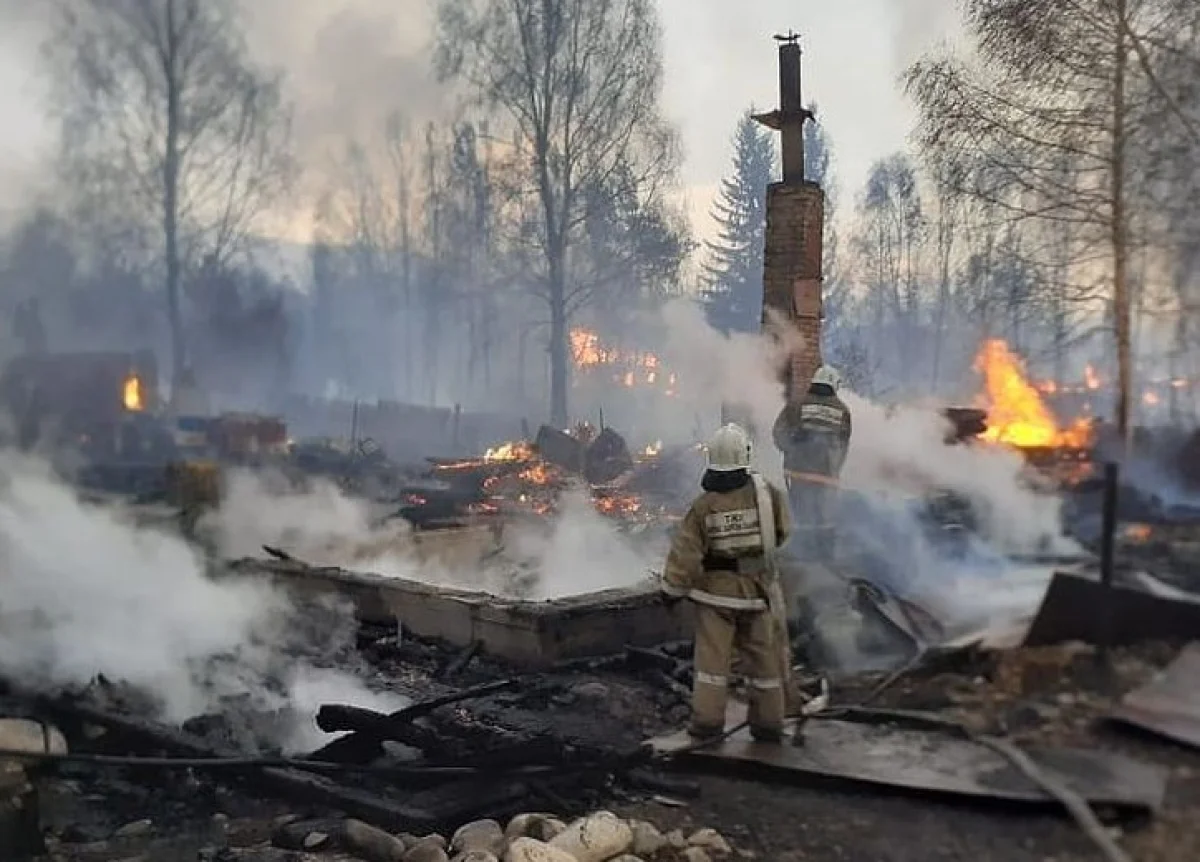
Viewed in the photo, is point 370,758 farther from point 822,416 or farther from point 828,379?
point 828,379

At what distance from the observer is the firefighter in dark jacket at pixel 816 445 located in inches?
448

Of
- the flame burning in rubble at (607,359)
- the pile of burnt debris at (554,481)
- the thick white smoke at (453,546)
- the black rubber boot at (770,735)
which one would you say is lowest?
the black rubber boot at (770,735)

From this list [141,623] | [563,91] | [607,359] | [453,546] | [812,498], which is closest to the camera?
[141,623]

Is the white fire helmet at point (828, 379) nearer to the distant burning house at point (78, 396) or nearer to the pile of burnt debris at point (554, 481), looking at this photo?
the pile of burnt debris at point (554, 481)

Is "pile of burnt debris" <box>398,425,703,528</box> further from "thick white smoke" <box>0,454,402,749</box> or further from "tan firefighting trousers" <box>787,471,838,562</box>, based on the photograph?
"thick white smoke" <box>0,454,402,749</box>

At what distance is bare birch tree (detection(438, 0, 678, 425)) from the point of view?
28531 millimetres

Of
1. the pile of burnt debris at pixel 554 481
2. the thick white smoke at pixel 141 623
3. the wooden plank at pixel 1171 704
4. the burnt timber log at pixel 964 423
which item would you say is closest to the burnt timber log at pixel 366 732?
the thick white smoke at pixel 141 623

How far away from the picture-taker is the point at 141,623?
8.19 meters

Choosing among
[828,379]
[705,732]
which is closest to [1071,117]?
[828,379]

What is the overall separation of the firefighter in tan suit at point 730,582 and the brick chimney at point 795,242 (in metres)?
7.88

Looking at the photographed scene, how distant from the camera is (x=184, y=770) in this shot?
21.0ft

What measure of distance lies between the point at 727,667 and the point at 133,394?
104 feet

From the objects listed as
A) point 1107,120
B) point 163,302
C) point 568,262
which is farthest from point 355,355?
point 1107,120

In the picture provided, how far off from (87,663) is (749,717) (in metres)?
4.41
